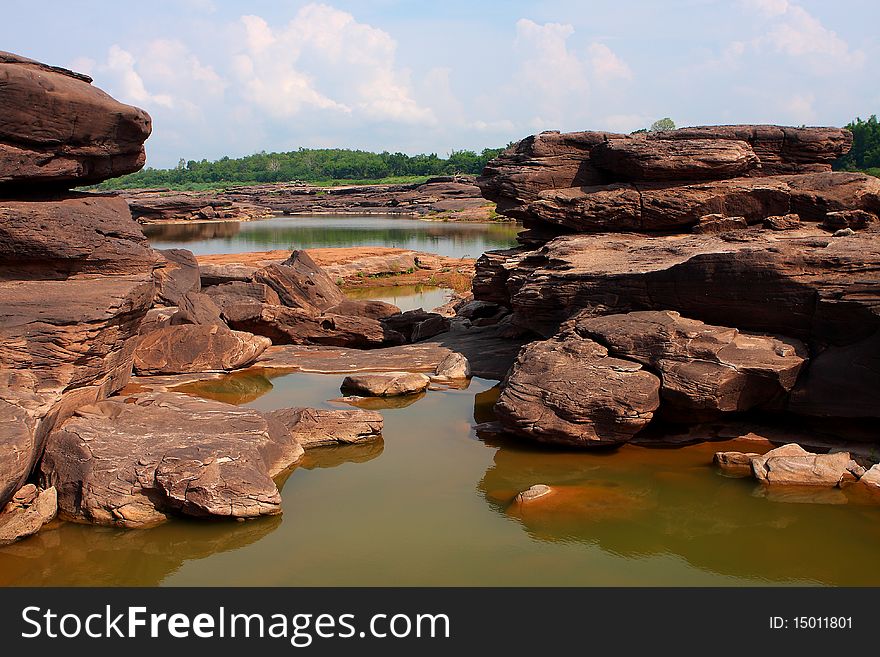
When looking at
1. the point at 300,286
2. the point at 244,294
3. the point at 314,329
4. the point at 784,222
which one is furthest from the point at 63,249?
the point at 784,222

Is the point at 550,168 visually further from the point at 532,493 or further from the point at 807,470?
the point at 532,493

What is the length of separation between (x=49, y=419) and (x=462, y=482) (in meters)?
5.87

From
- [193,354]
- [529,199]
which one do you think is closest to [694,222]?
[529,199]

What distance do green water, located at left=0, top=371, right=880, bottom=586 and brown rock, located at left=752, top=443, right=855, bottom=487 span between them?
0.31 m

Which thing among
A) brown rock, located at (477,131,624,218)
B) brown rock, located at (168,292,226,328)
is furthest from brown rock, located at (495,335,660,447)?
brown rock, located at (168,292,226,328)

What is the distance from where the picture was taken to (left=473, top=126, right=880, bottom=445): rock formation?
38.6 feet

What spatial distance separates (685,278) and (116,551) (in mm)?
9737

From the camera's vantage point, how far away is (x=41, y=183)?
43.0ft

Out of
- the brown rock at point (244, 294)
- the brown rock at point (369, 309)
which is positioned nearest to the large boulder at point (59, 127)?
the brown rock at point (244, 294)

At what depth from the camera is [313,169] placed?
497 ft

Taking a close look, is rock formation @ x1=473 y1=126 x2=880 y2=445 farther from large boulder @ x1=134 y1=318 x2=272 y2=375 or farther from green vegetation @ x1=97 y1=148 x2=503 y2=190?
green vegetation @ x1=97 y1=148 x2=503 y2=190

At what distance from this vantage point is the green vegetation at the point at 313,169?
127m

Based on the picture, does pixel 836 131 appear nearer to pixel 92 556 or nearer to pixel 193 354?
pixel 193 354

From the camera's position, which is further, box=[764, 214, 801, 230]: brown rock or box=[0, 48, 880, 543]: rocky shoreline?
box=[764, 214, 801, 230]: brown rock
